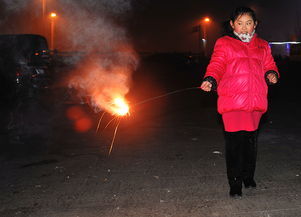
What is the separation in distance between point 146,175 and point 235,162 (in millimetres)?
1228

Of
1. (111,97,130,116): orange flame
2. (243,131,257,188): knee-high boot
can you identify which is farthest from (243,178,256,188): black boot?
(111,97,130,116): orange flame

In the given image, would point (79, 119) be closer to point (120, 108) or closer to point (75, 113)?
point (75, 113)

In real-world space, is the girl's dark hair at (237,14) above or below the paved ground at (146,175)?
above

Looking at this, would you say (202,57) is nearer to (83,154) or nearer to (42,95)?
(42,95)

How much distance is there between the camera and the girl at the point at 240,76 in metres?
3.30

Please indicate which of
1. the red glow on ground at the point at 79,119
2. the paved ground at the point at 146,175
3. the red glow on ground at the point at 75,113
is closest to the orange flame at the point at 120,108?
the paved ground at the point at 146,175

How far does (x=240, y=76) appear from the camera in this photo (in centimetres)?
329

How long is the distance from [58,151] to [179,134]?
236 cm

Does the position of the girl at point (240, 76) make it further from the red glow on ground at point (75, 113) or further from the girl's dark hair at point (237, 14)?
the red glow on ground at point (75, 113)

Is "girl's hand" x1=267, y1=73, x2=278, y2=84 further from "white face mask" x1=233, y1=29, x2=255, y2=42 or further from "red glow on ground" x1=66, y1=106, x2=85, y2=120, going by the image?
"red glow on ground" x1=66, y1=106, x2=85, y2=120

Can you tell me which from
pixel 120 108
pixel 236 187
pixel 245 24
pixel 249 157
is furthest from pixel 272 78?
pixel 120 108

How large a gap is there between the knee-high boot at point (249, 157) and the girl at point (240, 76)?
0.03m

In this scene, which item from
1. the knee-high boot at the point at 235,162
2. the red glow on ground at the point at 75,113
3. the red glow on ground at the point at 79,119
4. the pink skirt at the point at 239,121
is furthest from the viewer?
the red glow on ground at the point at 75,113

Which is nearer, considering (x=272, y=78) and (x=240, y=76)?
(x=240, y=76)
